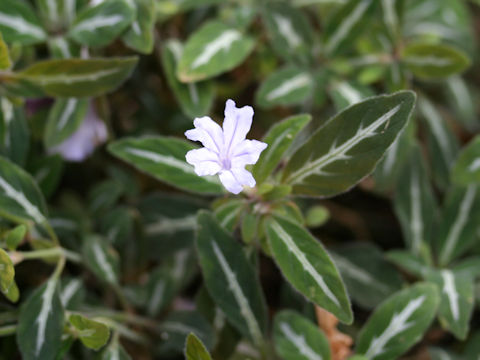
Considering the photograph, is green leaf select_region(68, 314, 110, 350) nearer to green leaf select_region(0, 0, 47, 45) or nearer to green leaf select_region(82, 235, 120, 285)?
green leaf select_region(82, 235, 120, 285)

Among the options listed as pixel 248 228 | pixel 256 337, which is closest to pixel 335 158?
pixel 248 228

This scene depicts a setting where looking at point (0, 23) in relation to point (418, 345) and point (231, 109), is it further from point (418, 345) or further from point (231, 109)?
point (418, 345)

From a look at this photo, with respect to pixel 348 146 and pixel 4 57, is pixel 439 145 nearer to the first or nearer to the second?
pixel 348 146

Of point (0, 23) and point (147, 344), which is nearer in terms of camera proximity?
point (0, 23)

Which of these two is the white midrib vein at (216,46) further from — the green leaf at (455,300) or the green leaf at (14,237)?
the green leaf at (455,300)

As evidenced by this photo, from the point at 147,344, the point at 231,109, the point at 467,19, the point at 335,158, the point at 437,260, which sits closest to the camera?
the point at 231,109

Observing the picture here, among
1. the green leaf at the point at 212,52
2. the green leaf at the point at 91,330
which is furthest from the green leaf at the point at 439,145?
the green leaf at the point at 91,330

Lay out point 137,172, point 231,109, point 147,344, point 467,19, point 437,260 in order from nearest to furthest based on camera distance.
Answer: point 231,109 < point 147,344 < point 437,260 < point 137,172 < point 467,19
